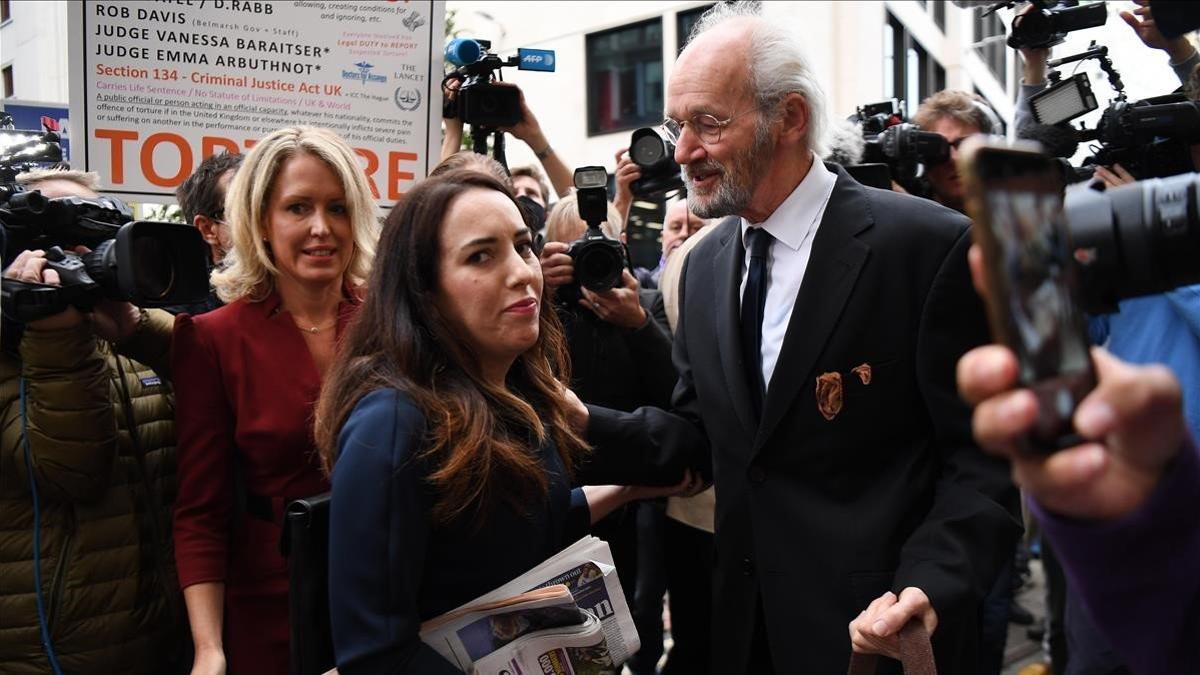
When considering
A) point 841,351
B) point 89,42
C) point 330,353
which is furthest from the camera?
point 89,42

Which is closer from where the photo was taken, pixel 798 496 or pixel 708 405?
pixel 798 496

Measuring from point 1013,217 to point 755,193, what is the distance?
1.75 meters

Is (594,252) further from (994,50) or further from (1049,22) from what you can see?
(994,50)

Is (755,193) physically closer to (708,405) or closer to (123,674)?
(708,405)

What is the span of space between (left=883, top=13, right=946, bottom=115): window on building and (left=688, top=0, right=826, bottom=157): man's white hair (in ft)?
47.1

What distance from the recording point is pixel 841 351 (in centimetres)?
233

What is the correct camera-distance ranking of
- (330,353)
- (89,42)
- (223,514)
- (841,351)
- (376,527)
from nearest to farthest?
(376,527) → (841,351) → (223,514) → (330,353) → (89,42)

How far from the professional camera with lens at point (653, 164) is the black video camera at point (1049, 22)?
4.11 feet

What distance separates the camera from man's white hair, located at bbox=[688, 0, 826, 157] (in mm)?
2615

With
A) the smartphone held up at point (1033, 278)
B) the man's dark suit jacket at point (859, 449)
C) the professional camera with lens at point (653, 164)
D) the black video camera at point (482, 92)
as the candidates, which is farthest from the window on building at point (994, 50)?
the smartphone held up at point (1033, 278)

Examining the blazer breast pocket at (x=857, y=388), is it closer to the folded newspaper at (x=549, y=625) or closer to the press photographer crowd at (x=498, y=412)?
the press photographer crowd at (x=498, y=412)

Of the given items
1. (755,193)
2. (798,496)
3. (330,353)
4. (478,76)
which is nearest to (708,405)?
(798,496)

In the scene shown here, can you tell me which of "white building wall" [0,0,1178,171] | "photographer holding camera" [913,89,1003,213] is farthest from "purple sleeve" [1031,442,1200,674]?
"white building wall" [0,0,1178,171]

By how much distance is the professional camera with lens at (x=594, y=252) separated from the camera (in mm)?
3059
